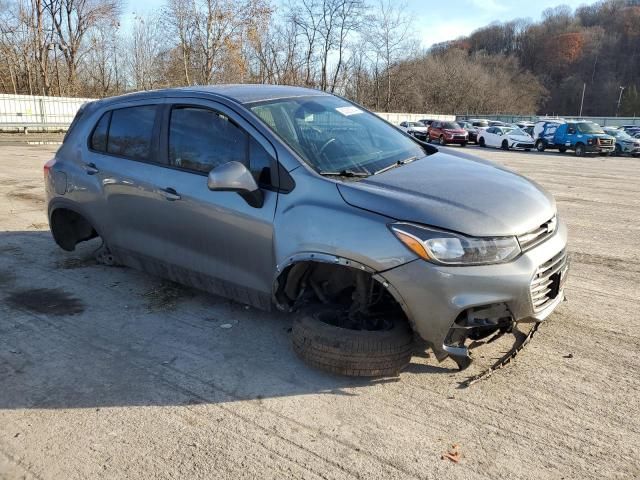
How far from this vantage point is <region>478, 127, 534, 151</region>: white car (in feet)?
94.5

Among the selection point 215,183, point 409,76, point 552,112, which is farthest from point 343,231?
point 552,112

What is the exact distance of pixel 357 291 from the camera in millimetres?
3213

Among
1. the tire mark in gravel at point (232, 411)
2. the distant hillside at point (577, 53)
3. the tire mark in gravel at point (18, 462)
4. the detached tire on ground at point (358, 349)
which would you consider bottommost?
the tire mark in gravel at point (18, 462)

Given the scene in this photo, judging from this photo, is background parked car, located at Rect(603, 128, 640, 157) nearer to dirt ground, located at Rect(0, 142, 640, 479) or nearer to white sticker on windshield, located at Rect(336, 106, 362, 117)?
dirt ground, located at Rect(0, 142, 640, 479)

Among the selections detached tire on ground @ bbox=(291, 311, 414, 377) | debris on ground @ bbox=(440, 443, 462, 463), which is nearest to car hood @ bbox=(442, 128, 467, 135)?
detached tire on ground @ bbox=(291, 311, 414, 377)

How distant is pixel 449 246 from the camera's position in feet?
9.15

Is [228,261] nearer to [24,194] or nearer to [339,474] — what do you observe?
[339,474]

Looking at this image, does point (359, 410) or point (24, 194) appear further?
point (24, 194)

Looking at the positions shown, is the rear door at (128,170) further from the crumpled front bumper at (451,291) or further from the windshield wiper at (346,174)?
the crumpled front bumper at (451,291)

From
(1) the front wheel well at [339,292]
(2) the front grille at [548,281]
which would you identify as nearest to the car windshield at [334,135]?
(1) the front wheel well at [339,292]

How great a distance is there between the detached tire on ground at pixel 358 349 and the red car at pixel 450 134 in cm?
3063

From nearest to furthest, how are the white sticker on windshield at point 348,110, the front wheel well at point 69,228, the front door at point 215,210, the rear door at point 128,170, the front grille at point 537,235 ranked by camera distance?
the front grille at point 537,235 < the front door at point 215,210 < the rear door at point 128,170 < the white sticker on windshield at point 348,110 < the front wheel well at point 69,228

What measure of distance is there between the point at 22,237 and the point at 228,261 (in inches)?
166

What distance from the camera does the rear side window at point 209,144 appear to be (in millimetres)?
3477
